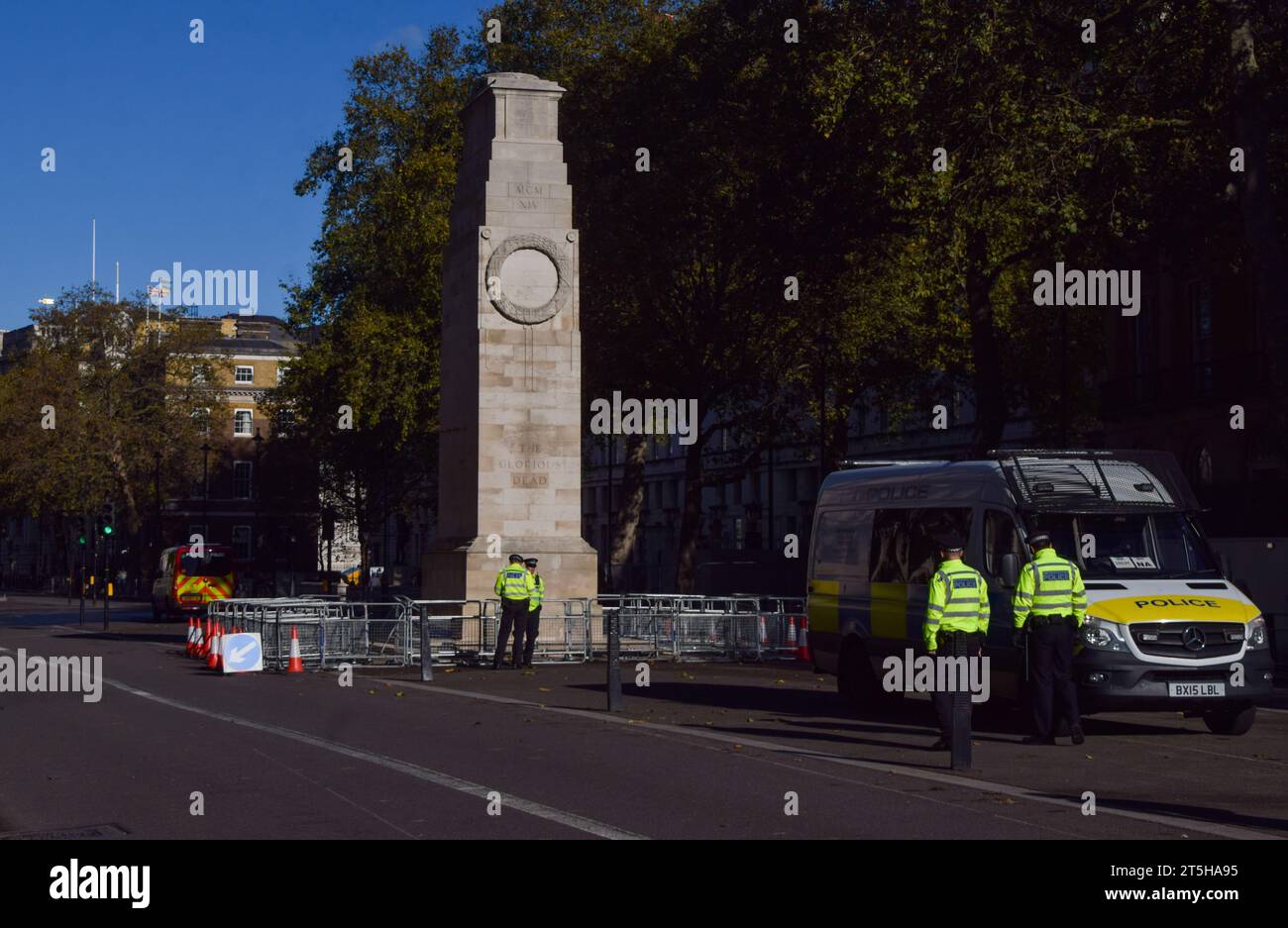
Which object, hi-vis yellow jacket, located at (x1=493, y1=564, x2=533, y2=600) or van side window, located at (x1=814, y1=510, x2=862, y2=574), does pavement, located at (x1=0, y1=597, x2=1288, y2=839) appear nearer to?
van side window, located at (x1=814, y1=510, x2=862, y2=574)

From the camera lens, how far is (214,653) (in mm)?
31188

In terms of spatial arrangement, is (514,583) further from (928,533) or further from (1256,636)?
(1256,636)

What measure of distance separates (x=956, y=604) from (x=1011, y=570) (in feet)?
5.92

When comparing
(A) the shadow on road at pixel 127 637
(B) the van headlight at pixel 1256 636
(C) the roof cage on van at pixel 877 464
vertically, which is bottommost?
(A) the shadow on road at pixel 127 637

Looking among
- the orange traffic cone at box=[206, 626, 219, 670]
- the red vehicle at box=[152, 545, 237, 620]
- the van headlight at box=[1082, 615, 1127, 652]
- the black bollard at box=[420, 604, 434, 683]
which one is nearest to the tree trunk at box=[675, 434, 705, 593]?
the red vehicle at box=[152, 545, 237, 620]

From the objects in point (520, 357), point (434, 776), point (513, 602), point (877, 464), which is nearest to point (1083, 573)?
point (877, 464)

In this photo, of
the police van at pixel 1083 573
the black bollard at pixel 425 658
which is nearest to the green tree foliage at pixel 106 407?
the black bollard at pixel 425 658

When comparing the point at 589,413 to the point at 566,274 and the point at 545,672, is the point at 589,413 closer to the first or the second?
the point at 566,274

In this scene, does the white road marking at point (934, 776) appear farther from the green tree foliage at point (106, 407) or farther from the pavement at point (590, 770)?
the green tree foliage at point (106, 407)

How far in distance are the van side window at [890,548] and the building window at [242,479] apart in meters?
102

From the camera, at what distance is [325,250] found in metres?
69.6

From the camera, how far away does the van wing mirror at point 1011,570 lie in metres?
17.4

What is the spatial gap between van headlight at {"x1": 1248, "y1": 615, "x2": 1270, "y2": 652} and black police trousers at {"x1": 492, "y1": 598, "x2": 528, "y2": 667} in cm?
1335
